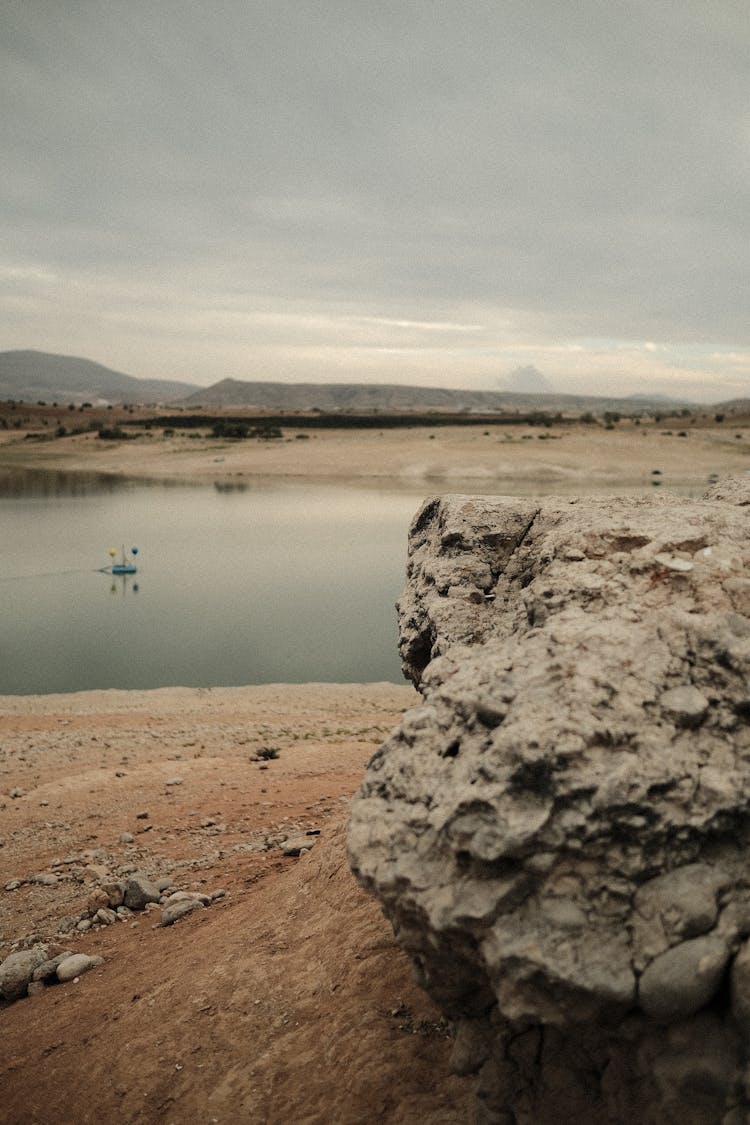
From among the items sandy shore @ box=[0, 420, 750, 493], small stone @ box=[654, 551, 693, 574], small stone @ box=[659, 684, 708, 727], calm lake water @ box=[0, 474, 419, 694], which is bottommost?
calm lake water @ box=[0, 474, 419, 694]

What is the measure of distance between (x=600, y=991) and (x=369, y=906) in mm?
3118

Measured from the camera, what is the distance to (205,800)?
902 cm

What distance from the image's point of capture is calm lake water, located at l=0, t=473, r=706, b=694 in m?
18.4

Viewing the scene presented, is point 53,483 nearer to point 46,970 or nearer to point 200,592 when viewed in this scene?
point 200,592

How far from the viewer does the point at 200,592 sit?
2538 cm

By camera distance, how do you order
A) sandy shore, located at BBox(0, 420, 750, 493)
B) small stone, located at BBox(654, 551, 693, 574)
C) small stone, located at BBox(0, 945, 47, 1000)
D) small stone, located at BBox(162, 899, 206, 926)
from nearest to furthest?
small stone, located at BBox(654, 551, 693, 574), small stone, located at BBox(0, 945, 47, 1000), small stone, located at BBox(162, 899, 206, 926), sandy shore, located at BBox(0, 420, 750, 493)

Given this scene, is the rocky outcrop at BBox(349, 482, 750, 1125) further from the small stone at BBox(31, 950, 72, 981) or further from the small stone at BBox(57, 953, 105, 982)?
the small stone at BBox(31, 950, 72, 981)

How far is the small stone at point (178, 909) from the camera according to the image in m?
6.54

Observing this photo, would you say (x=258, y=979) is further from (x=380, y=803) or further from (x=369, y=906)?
(x=380, y=803)

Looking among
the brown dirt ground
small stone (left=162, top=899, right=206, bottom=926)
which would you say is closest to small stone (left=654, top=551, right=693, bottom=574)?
the brown dirt ground

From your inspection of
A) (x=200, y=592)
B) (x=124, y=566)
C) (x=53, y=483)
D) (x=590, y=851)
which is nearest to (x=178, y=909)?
(x=590, y=851)

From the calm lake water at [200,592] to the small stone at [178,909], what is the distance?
1066 centimetres

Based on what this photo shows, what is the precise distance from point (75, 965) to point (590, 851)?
183 inches

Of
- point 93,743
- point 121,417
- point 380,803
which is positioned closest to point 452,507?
point 380,803
